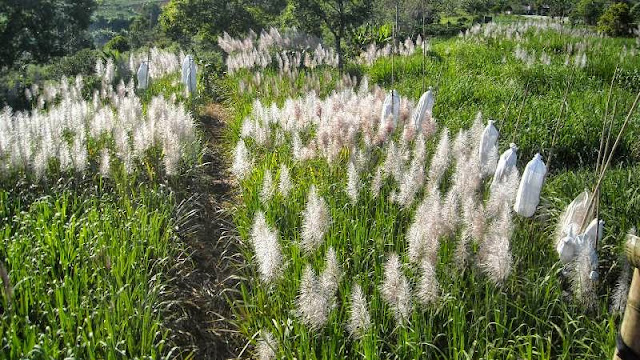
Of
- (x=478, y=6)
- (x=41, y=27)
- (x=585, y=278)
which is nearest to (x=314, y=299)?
(x=585, y=278)

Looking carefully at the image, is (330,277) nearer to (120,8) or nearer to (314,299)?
(314,299)

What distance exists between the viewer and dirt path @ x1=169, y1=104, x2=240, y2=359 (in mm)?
3502

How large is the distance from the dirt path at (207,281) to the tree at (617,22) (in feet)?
66.5

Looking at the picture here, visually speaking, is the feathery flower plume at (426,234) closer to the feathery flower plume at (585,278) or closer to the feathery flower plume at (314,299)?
the feathery flower plume at (314,299)

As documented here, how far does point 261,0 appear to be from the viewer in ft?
59.5

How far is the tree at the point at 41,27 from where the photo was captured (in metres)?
18.0

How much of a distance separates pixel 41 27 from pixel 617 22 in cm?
2228

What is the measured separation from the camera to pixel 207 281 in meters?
4.14

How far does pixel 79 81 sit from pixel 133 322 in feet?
21.0

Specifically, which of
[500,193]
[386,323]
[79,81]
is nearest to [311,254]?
[386,323]

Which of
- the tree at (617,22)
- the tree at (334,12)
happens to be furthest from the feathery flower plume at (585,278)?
the tree at (617,22)

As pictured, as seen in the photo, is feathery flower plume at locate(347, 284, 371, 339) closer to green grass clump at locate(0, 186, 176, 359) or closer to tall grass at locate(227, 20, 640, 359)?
tall grass at locate(227, 20, 640, 359)

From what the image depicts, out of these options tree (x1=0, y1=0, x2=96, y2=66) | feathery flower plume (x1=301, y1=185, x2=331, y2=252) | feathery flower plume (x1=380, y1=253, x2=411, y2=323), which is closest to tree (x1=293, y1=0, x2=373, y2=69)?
feathery flower plume (x1=301, y1=185, x2=331, y2=252)

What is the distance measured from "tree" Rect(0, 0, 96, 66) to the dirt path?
15.7 meters
